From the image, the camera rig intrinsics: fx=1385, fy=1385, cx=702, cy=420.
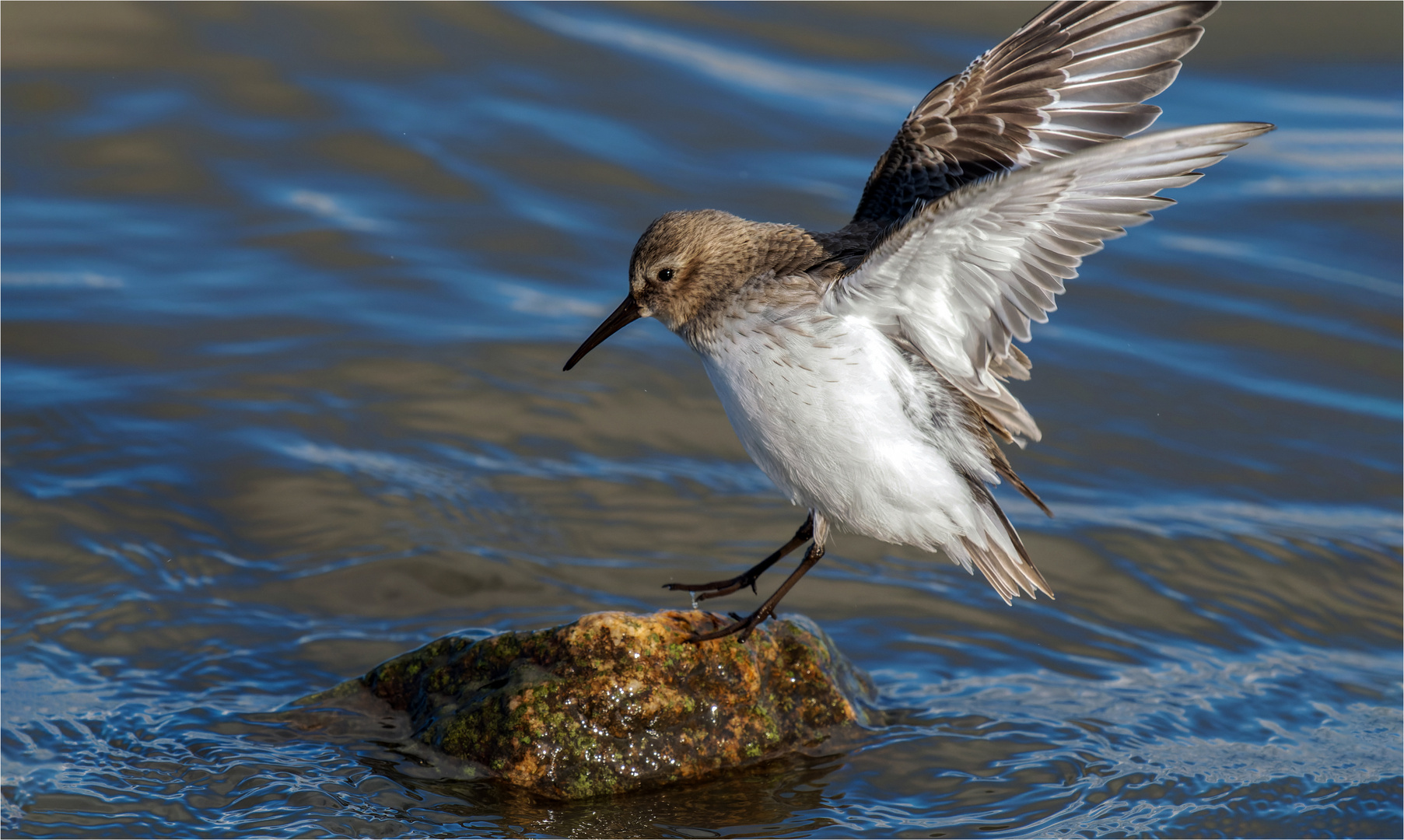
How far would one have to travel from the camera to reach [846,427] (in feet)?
14.4

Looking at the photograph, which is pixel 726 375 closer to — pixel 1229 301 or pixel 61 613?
pixel 61 613

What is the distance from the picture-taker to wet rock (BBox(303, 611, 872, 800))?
450 cm

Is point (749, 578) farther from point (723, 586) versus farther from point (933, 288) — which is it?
point (933, 288)

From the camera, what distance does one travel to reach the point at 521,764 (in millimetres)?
4473

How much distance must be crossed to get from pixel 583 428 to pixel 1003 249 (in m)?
3.72

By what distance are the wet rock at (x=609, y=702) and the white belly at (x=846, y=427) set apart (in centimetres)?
65

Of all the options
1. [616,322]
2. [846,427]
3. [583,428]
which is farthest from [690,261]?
[583,428]

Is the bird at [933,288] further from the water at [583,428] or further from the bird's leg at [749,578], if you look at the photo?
the water at [583,428]

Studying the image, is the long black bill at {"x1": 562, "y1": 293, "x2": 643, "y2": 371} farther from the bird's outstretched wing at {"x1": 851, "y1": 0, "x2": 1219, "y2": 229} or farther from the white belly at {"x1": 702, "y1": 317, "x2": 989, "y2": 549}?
the bird's outstretched wing at {"x1": 851, "y1": 0, "x2": 1219, "y2": 229}

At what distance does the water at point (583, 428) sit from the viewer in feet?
16.0

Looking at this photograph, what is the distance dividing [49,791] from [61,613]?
136 cm

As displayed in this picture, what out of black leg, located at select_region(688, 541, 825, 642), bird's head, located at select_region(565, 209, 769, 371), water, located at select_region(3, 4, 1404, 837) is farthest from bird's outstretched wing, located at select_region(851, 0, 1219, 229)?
water, located at select_region(3, 4, 1404, 837)

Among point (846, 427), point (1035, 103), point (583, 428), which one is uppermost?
point (1035, 103)

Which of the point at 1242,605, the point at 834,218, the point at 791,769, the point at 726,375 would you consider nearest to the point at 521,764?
the point at 791,769
